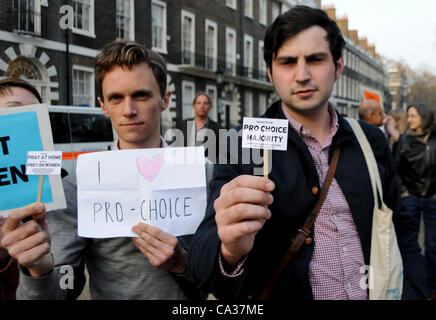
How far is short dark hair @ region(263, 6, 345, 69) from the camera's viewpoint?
1.48 meters

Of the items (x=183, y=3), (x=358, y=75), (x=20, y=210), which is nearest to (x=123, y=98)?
(x=20, y=210)

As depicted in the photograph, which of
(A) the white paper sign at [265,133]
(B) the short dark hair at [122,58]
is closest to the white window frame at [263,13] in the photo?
(B) the short dark hair at [122,58]

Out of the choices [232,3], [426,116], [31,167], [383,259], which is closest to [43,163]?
[31,167]

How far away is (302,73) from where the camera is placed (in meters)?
1.42

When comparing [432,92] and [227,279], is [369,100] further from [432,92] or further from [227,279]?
[227,279]

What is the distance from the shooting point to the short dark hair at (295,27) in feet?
4.86

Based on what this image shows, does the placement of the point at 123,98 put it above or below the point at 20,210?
above

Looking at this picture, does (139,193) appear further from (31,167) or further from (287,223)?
→ (287,223)

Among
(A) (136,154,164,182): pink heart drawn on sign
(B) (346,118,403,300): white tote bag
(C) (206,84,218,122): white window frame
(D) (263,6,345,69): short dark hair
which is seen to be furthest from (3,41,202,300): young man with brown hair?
(C) (206,84,218,122): white window frame

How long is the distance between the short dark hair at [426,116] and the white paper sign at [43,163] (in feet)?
13.5

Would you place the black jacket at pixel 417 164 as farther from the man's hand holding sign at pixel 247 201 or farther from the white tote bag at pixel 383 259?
the man's hand holding sign at pixel 247 201

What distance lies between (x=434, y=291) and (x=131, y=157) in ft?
11.6

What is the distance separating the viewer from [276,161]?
1396 millimetres
